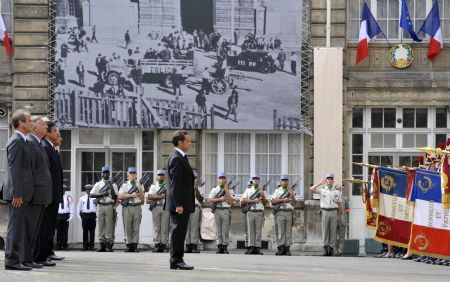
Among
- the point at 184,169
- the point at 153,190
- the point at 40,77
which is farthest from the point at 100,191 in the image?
the point at 184,169

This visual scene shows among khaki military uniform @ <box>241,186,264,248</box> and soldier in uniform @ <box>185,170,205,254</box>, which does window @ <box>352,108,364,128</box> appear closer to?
khaki military uniform @ <box>241,186,264,248</box>

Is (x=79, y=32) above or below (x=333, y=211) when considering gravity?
above

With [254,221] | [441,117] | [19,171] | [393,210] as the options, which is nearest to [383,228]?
[393,210]

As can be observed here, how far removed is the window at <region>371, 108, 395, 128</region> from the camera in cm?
3080

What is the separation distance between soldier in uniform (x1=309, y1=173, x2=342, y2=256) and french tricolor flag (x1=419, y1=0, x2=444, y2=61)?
473cm

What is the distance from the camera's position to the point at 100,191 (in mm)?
28656

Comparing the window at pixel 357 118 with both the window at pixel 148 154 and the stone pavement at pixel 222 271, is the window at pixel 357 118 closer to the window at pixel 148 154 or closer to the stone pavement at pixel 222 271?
the window at pixel 148 154

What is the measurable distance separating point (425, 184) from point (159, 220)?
851 centimetres

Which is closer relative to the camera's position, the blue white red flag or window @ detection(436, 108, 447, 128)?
the blue white red flag

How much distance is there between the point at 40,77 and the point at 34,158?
1557 centimetres

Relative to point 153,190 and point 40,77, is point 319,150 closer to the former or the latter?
point 153,190

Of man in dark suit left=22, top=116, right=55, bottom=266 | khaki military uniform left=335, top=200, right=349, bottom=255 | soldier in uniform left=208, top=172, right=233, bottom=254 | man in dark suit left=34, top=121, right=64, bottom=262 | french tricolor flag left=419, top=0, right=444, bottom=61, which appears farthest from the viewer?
french tricolor flag left=419, top=0, right=444, bottom=61

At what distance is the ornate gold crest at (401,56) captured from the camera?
30.7m

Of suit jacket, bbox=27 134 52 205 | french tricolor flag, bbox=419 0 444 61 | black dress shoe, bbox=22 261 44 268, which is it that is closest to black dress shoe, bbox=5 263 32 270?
black dress shoe, bbox=22 261 44 268
